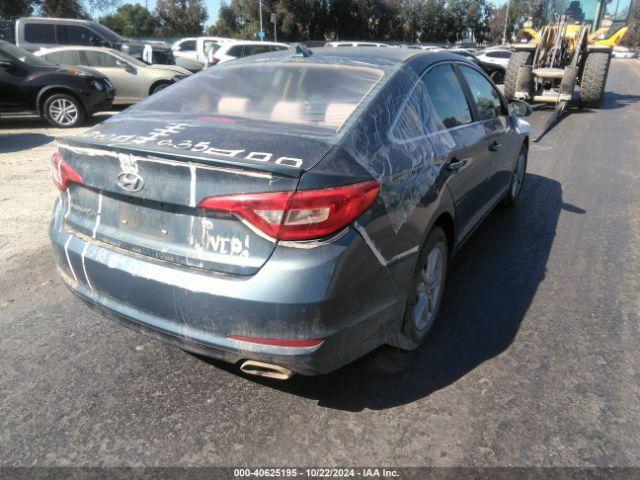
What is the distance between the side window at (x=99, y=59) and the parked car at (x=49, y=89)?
1599mm

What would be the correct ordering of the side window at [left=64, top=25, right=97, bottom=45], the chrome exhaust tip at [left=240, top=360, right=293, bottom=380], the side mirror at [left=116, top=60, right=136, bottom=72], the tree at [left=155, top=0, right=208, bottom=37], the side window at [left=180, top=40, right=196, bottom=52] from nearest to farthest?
the chrome exhaust tip at [left=240, top=360, right=293, bottom=380] → the side mirror at [left=116, top=60, right=136, bottom=72] → the side window at [left=64, top=25, right=97, bottom=45] → the side window at [left=180, top=40, right=196, bottom=52] → the tree at [left=155, top=0, right=208, bottom=37]

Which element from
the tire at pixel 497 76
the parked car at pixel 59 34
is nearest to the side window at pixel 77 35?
the parked car at pixel 59 34

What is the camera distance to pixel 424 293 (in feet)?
9.25

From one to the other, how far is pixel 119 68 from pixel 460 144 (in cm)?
1047

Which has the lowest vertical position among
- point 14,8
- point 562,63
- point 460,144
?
point 460,144

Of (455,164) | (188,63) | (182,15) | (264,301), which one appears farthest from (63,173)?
(182,15)

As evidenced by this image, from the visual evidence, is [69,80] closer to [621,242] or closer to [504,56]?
[621,242]

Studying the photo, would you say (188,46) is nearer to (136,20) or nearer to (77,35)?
(77,35)

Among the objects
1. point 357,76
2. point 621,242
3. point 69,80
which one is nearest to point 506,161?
point 621,242

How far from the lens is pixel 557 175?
6766 millimetres

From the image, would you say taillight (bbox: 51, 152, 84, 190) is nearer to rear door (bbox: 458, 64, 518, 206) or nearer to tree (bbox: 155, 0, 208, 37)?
rear door (bbox: 458, 64, 518, 206)

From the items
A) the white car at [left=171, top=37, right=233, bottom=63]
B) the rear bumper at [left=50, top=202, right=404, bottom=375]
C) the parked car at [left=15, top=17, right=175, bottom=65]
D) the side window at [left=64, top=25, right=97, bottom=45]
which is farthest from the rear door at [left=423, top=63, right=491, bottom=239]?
the white car at [left=171, top=37, right=233, bottom=63]

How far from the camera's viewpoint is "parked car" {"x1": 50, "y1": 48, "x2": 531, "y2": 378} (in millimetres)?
1934

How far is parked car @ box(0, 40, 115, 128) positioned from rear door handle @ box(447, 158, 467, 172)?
28.5 feet
